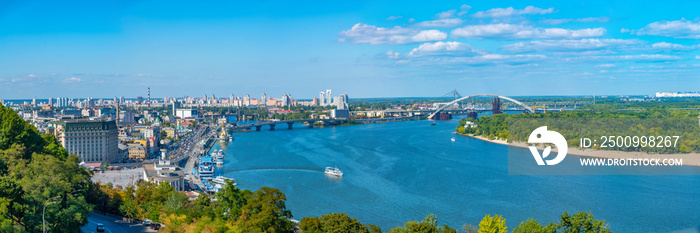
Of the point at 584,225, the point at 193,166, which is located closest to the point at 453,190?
the point at 584,225

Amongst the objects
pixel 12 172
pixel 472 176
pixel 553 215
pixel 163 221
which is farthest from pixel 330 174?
pixel 12 172

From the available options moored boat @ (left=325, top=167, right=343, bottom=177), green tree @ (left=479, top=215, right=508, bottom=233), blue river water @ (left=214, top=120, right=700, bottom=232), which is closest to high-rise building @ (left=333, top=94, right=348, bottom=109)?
blue river water @ (left=214, top=120, right=700, bottom=232)

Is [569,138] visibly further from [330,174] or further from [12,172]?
[12,172]
